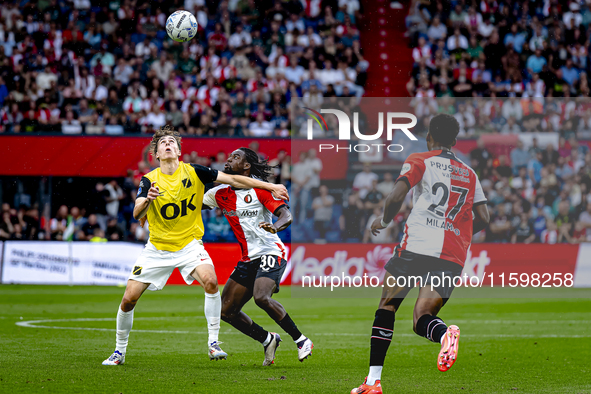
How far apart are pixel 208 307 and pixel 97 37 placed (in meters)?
17.5

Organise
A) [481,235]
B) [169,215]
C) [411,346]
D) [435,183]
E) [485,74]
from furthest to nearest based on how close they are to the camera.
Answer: [485,74]
[481,235]
[411,346]
[169,215]
[435,183]

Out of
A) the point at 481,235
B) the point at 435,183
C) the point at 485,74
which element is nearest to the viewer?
the point at 435,183

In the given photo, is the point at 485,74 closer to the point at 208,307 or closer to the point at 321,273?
the point at 321,273

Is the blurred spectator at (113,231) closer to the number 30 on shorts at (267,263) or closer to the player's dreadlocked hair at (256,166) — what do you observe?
the player's dreadlocked hair at (256,166)

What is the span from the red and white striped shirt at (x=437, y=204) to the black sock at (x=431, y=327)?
1.76 ft

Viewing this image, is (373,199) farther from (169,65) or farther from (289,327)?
(169,65)

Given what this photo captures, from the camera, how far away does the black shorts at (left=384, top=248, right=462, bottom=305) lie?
20.6ft

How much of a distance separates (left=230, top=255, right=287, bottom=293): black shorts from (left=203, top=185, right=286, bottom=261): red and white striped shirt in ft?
0.19

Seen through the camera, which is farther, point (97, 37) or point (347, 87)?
point (97, 37)

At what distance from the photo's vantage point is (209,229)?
18.8 meters

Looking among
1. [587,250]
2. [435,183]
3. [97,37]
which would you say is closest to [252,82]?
[97,37]

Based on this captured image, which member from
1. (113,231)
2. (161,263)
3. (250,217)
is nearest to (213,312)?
(161,263)

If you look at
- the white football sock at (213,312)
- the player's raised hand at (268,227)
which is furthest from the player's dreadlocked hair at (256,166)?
the white football sock at (213,312)

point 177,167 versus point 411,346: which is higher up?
point 177,167
